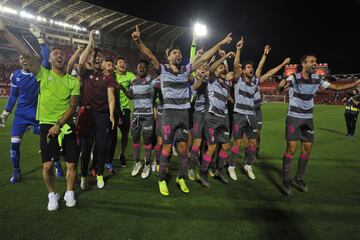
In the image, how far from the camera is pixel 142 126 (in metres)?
6.06

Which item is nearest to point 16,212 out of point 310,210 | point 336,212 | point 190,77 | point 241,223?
point 241,223

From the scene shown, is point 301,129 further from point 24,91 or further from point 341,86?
point 24,91

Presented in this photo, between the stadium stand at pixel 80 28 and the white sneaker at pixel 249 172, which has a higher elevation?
the stadium stand at pixel 80 28

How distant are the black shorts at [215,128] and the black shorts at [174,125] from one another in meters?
0.61

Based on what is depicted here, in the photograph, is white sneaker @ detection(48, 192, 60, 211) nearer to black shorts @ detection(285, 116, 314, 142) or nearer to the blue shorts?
the blue shorts

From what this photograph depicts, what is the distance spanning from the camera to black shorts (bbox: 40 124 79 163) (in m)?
4.00

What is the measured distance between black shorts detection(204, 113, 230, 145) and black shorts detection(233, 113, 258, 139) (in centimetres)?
60

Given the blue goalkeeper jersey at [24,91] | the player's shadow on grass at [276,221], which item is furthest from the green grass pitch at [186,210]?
the blue goalkeeper jersey at [24,91]

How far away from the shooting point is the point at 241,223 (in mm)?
3791

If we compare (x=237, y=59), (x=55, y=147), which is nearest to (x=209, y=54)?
(x=237, y=59)

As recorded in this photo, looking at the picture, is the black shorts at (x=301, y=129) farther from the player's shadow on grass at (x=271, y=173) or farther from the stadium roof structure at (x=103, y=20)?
the stadium roof structure at (x=103, y=20)

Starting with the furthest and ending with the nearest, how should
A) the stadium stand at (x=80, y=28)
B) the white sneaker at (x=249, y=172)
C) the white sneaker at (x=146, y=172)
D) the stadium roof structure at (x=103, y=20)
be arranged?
the stadium roof structure at (x=103, y=20), the stadium stand at (x=80, y=28), the white sneaker at (x=249, y=172), the white sneaker at (x=146, y=172)

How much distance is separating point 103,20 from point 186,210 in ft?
143

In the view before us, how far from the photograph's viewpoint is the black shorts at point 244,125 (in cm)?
598
